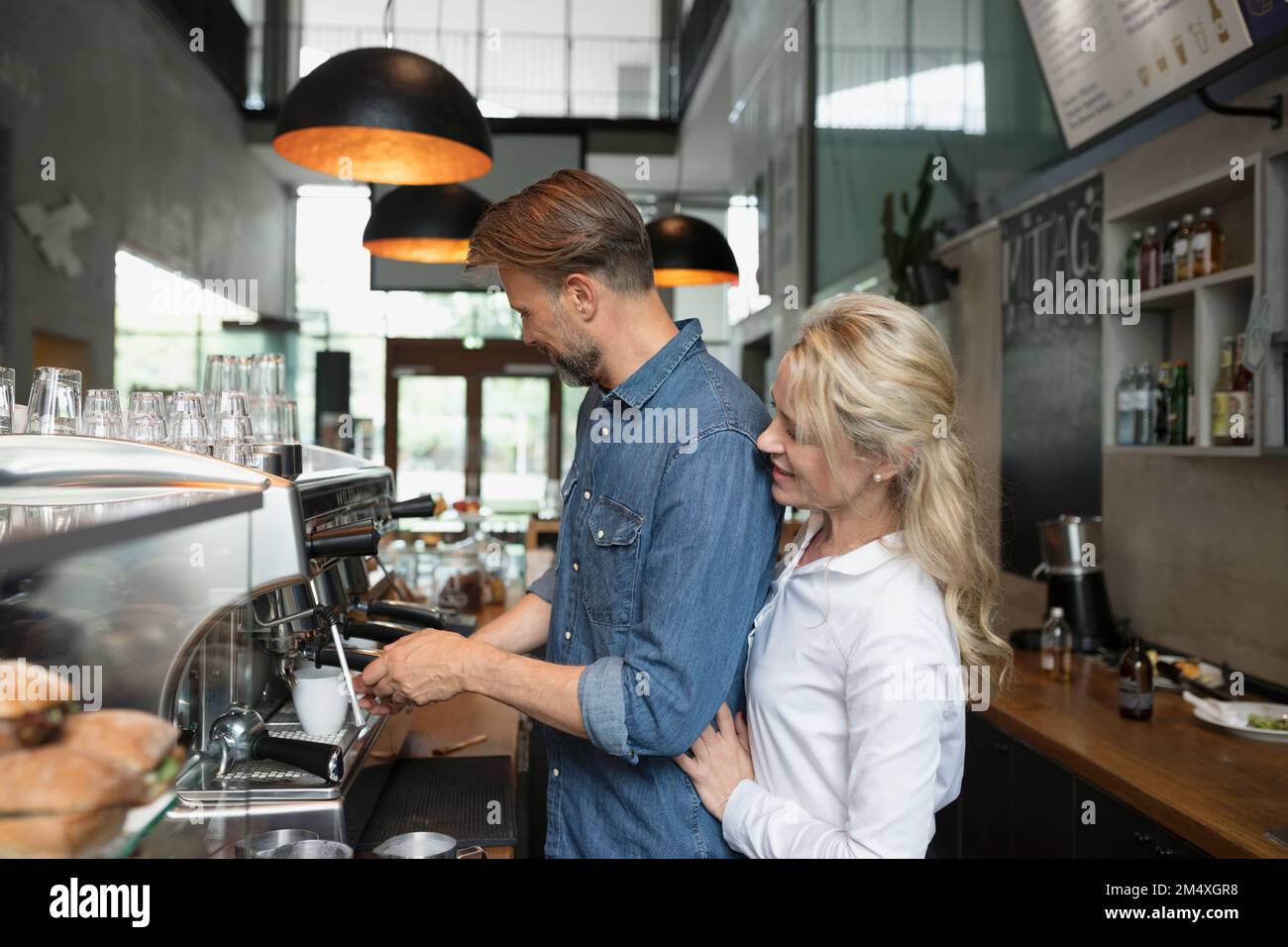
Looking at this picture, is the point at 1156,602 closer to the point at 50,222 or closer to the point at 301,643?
the point at 301,643

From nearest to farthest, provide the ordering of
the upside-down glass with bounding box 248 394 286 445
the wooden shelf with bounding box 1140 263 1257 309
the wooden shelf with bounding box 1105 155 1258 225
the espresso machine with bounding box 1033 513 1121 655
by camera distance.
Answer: the upside-down glass with bounding box 248 394 286 445 < the wooden shelf with bounding box 1140 263 1257 309 < the wooden shelf with bounding box 1105 155 1258 225 < the espresso machine with bounding box 1033 513 1121 655

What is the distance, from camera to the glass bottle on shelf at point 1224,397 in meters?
2.43

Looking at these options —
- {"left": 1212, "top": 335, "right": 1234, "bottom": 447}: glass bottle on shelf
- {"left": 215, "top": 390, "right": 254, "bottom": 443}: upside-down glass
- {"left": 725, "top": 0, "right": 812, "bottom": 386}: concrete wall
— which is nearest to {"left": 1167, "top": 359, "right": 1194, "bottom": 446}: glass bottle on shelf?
{"left": 1212, "top": 335, "right": 1234, "bottom": 447}: glass bottle on shelf

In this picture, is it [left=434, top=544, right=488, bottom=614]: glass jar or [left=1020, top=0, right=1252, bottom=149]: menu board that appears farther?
[left=434, top=544, right=488, bottom=614]: glass jar

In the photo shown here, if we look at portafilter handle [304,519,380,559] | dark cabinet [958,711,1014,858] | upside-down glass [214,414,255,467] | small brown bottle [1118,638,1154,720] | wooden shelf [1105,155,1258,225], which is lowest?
dark cabinet [958,711,1014,858]

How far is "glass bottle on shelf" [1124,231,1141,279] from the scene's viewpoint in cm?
298

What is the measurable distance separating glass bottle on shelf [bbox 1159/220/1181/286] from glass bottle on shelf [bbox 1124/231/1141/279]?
0.38 ft

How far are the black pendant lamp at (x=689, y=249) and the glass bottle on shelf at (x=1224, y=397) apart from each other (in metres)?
2.34

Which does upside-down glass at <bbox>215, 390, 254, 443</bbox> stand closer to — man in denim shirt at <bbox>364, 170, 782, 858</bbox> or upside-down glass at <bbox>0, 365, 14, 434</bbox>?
upside-down glass at <bbox>0, 365, 14, 434</bbox>

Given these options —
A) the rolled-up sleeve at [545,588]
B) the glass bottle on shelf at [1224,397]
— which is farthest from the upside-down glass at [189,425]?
the glass bottle on shelf at [1224,397]

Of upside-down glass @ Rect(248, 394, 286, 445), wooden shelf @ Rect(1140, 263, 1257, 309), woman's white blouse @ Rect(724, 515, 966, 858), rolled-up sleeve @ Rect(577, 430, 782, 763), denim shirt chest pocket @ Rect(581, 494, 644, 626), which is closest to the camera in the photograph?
woman's white blouse @ Rect(724, 515, 966, 858)

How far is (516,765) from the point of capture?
2.24 m

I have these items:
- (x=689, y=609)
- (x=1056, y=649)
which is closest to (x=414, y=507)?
(x=689, y=609)
